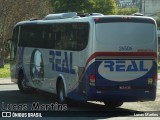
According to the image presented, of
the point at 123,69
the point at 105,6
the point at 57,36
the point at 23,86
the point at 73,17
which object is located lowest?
the point at 23,86

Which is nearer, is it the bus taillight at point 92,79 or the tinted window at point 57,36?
the bus taillight at point 92,79

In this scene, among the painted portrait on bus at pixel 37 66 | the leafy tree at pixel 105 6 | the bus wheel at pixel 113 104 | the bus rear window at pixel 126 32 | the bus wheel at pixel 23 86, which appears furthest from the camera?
the leafy tree at pixel 105 6

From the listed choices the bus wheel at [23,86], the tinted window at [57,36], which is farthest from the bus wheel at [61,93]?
the bus wheel at [23,86]

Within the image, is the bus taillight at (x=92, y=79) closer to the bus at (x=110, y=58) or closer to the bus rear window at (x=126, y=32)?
the bus at (x=110, y=58)

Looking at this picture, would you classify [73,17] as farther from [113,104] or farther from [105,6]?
[105,6]

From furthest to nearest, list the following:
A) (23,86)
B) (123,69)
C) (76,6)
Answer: (76,6), (23,86), (123,69)

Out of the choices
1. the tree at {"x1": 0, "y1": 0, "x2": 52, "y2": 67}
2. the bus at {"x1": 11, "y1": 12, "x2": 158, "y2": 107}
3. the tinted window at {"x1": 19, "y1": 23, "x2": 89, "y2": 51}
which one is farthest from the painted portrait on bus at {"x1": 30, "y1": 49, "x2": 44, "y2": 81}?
the tree at {"x1": 0, "y1": 0, "x2": 52, "y2": 67}

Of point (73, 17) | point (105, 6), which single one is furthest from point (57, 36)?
point (105, 6)

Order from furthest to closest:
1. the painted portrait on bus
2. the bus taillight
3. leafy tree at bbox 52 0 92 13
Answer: leafy tree at bbox 52 0 92 13
the painted portrait on bus
the bus taillight

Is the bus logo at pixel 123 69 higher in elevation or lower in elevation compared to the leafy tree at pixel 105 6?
higher

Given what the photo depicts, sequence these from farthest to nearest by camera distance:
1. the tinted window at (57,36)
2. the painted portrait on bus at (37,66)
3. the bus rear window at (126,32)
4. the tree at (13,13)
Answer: the tree at (13,13), the painted portrait on bus at (37,66), the tinted window at (57,36), the bus rear window at (126,32)

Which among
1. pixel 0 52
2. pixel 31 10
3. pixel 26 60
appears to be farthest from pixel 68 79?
pixel 31 10

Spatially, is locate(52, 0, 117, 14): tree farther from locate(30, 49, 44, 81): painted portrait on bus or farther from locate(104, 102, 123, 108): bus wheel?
locate(104, 102, 123, 108): bus wheel

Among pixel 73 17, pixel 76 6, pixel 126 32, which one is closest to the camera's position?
pixel 126 32
